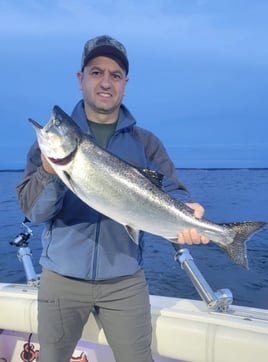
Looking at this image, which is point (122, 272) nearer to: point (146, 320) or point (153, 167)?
point (146, 320)

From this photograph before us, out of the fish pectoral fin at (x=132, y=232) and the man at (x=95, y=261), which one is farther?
the man at (x=95, y=261)

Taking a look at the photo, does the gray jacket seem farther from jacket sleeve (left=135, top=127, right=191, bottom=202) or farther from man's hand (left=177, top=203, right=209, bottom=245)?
man's hand (left=177, top=203, right=209, bottom=245)

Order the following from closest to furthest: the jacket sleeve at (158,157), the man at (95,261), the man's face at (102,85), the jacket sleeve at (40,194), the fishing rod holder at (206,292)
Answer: the jacket sleeve at (40,194) < the man at (95,261) < the man's face at (102,85) < the jacket sleeve at (158,157) < the fishing rod holder at (206,292)

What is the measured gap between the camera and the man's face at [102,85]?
133 inches

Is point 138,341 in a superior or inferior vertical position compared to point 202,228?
inferior

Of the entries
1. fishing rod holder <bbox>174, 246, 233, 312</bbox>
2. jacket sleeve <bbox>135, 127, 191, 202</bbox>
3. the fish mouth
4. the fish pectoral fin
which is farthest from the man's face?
fishing rod holder <bbox>174, 246, 233, 312</bbox>

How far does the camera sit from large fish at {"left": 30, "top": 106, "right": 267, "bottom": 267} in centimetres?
285

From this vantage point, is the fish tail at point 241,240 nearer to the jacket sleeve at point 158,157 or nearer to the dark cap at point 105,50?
the jacket sleeve at point 158,157

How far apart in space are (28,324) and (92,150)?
86.7 inches

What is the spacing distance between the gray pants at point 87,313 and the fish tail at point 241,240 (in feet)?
2.77

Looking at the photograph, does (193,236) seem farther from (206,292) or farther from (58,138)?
(58,138)

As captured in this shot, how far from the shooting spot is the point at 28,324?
415 cm

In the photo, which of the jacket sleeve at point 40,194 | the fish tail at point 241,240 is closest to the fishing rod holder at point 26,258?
the jacket sleeve at point 40,194

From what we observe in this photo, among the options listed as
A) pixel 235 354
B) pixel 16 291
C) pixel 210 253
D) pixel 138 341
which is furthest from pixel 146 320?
pixel 210 253
